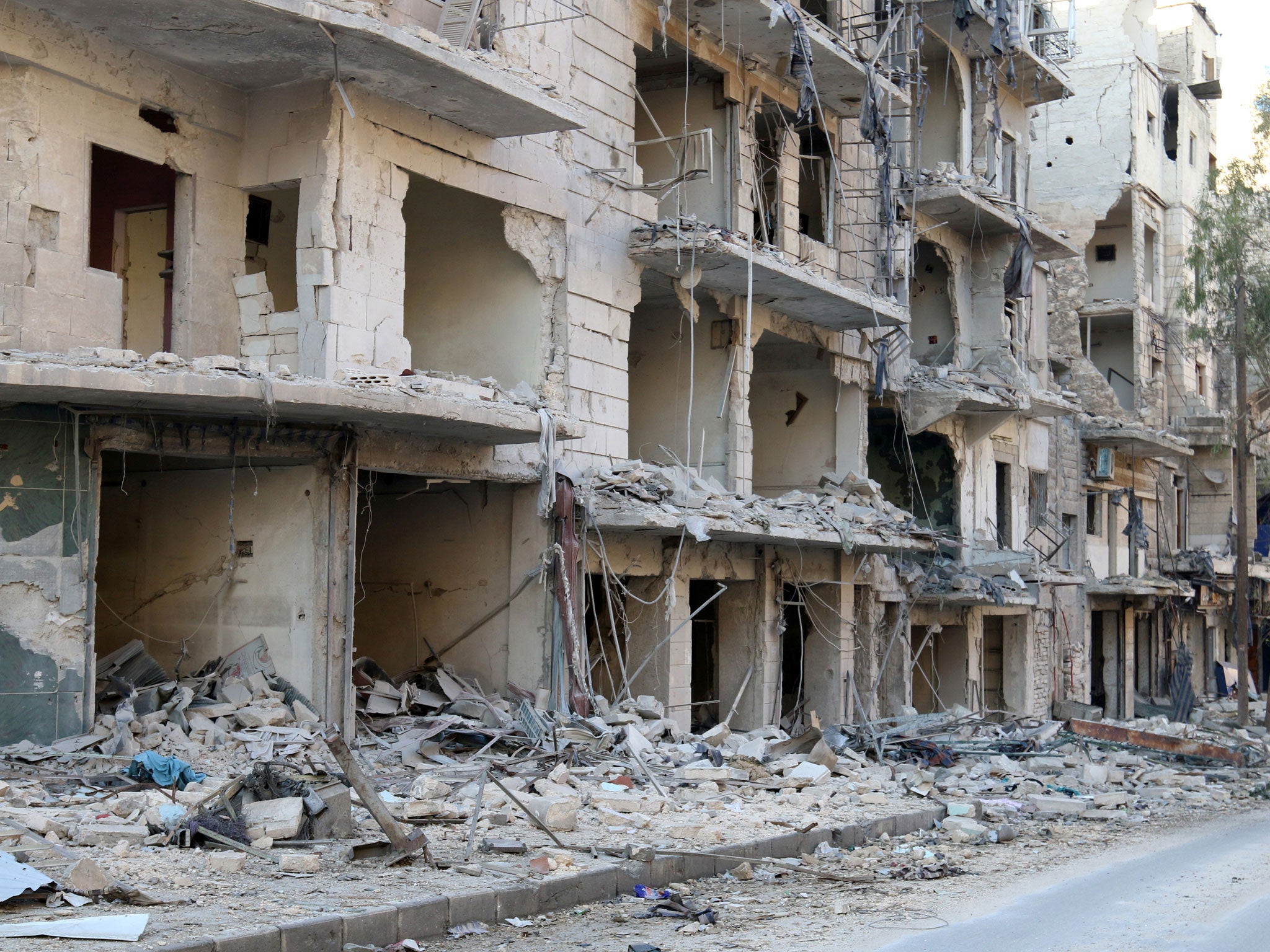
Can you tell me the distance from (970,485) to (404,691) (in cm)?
1366

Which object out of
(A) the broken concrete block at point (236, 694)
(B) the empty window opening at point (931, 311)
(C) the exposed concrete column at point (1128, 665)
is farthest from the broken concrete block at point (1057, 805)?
(C) the exposed concrete column at point (1128, 665)

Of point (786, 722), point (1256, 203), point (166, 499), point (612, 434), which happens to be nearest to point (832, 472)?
point (786, 722)

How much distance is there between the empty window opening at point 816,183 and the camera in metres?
20.6

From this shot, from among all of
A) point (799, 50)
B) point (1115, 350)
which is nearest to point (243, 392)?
point (799, 50)

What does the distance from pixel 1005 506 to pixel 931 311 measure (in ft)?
13.8

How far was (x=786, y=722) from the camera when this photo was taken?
2005 cm

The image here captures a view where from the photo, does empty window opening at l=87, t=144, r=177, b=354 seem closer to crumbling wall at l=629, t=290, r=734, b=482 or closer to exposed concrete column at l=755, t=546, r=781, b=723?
crumbling wall at l=629, t=290, r=734, b=482

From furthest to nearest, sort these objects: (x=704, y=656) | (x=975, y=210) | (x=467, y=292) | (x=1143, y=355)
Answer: (x=1143, y=355) → (x=975, y=210) → (x=704, y=656) → (x=467, y=292)

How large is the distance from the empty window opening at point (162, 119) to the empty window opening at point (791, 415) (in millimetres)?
10202

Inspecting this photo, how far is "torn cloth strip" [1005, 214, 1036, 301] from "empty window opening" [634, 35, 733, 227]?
27.0 feet

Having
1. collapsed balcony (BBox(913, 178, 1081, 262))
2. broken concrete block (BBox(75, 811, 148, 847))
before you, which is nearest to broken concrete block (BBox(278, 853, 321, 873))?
broken concrete block (BBox(75, 811, 148, 847))

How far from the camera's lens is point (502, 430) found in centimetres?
1298

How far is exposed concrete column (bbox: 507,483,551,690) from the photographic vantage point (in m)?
14.5

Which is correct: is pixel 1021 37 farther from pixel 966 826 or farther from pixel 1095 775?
pixel 966 826
